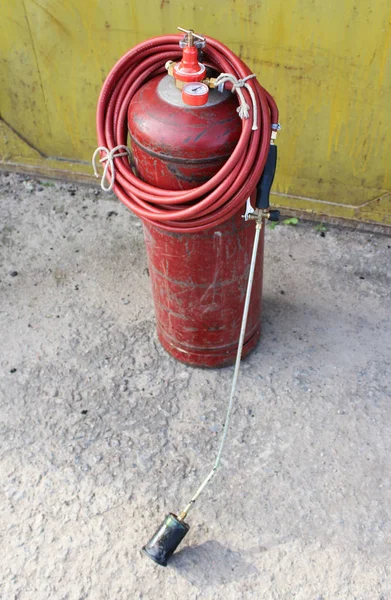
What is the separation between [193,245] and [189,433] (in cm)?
91

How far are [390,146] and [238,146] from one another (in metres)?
1.68

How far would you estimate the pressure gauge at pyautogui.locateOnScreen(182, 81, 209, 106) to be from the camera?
208 cm

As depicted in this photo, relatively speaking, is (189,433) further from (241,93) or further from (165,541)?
(241,93)

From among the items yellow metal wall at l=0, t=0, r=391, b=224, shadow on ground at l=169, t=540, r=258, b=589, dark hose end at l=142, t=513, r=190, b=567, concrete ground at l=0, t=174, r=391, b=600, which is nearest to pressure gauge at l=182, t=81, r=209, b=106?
yellow metal wall at l=0, t=0, r=391, b=224

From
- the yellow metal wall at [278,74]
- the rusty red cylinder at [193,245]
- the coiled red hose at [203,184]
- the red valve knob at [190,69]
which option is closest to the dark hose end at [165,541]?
the rusty red cylinder at [193,245]

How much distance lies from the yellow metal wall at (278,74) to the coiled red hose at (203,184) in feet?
3.14

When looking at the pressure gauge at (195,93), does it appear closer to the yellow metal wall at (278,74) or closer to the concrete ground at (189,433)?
the yellow metal wall at (278,74)

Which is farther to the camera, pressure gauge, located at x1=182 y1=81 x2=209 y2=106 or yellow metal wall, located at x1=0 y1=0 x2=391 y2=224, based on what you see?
yellow metal wall, located at x1=0 y1=0 x2=391 y2=224

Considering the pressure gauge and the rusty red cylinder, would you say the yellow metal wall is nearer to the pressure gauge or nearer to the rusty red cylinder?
the rusty red cylinder

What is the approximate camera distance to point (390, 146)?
10.9 feet

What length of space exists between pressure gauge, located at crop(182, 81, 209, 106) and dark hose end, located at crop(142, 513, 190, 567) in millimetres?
1629

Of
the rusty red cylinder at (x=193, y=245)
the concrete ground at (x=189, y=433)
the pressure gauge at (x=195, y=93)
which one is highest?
the pressure gauge at (x=195, y=93)

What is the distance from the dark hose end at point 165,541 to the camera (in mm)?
2213

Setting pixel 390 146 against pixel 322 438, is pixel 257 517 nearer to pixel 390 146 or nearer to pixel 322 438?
pixel 322 438
